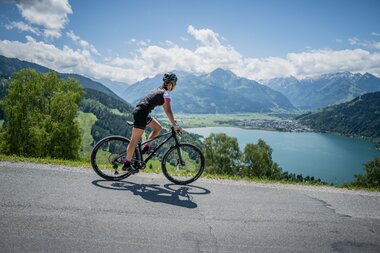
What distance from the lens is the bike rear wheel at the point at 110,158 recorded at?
858 cm

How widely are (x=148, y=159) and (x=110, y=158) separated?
1.17 meters

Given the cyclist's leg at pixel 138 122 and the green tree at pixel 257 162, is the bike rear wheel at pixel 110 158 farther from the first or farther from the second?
the green tree at pixel 257 162

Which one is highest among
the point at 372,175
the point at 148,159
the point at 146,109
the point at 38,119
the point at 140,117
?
the point at 146,109

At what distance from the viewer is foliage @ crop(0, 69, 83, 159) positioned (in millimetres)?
33531

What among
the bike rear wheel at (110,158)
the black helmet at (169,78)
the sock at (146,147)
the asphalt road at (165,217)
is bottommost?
the asphalt road at (165,217)

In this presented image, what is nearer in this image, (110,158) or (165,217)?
(165,217)

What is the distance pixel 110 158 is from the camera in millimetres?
8633

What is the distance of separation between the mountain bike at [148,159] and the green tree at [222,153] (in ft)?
145

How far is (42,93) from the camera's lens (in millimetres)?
37969

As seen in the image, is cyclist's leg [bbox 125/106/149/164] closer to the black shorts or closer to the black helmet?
the black shorts

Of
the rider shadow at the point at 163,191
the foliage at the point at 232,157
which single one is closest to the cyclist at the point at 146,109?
the rider shadow at the point at 163,191

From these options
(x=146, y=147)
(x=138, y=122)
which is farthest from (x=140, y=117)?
(x=146, y=147)

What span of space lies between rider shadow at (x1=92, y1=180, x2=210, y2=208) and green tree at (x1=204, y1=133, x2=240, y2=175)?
45200mm

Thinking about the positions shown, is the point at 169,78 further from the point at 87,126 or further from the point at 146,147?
the point at 87,126
